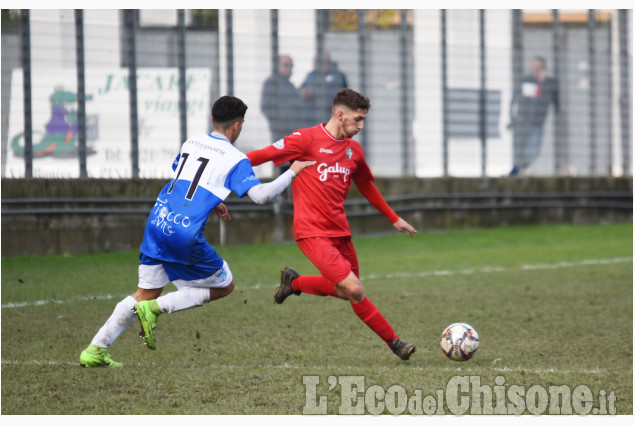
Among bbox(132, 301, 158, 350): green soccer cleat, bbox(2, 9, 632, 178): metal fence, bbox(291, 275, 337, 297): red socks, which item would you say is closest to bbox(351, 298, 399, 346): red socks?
A: bbox(291, 275, 337, 297): red socks

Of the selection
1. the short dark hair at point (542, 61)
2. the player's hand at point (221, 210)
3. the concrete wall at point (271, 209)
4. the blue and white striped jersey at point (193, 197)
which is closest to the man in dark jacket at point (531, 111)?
the short dark hair at point (542, 61)

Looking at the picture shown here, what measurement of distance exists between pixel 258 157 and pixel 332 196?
560 mm

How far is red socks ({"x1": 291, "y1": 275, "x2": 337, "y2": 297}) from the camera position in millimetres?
6340

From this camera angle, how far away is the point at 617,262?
11.7 metres

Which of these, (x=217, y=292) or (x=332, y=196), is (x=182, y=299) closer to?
(x=217, y=292)

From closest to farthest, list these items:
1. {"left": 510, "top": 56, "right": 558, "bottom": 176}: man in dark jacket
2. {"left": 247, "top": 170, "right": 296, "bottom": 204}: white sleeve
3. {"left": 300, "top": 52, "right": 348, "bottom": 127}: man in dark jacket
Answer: {"left": 247, "top": 170, "right": 296, "bottom": 204}: white sleeve → {"left": 300, "top": 52, "right": 348, "bottom": 127}: man in dark jacket → {"left": 510, "top": 56, "right": 558, "bottom": 176}: man in dark jacket

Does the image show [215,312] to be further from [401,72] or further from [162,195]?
[401,72]

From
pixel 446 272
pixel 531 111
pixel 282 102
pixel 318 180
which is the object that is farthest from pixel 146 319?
pixel 531 111

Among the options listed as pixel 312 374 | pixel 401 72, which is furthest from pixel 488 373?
pixel 401 72

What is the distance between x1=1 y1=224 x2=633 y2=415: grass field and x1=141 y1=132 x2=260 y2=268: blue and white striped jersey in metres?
0.72

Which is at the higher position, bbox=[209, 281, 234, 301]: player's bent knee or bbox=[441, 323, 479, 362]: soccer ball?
bbox=[209, 281, 234, 301]: player's bent knee

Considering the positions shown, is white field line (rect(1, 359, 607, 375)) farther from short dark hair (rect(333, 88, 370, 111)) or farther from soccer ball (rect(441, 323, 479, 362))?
short dark hair (rect(333, 88, 370, 111))

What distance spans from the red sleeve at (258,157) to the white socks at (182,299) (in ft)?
2.98

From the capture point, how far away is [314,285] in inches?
253
